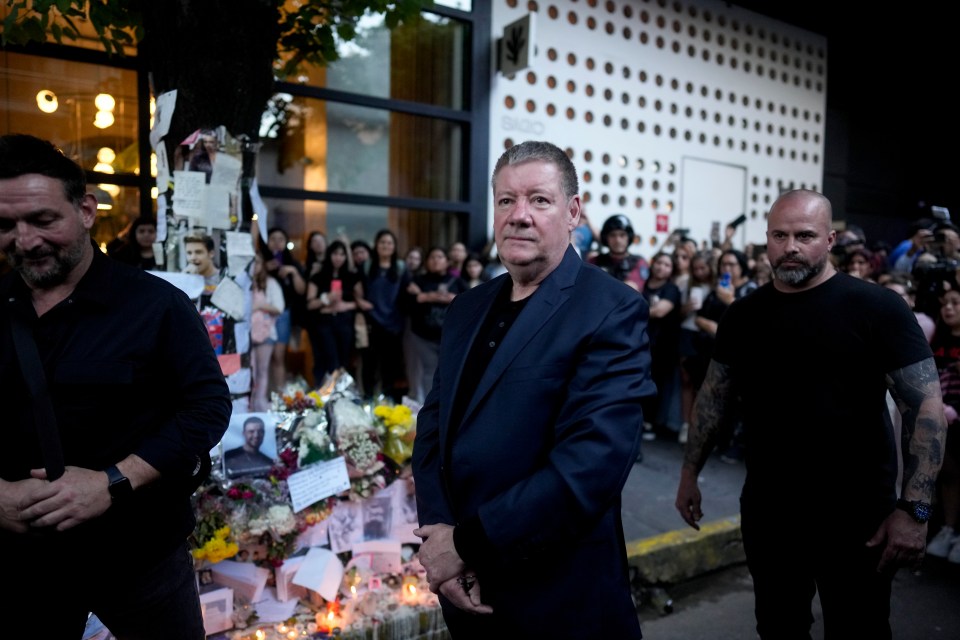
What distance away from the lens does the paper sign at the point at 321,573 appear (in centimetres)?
337

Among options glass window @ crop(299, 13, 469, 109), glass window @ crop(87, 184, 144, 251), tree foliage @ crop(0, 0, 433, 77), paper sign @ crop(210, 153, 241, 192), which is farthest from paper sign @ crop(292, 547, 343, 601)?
glass window @ crop(299, 13, 469, 109)

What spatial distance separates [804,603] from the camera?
2.65 metres

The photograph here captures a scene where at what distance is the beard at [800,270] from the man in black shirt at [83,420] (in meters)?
2.29

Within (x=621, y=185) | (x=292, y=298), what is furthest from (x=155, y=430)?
(x=621, y=185)

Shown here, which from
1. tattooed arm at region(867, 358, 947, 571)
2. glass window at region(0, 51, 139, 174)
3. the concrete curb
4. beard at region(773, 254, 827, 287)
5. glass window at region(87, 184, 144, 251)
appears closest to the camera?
tattooed arm at region(867, 358, 947, 571)

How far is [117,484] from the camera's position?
1974 mm

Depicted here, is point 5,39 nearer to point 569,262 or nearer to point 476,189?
point 569,262

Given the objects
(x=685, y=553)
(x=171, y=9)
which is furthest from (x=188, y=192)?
(x=685, y=553)

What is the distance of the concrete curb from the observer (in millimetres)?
4203

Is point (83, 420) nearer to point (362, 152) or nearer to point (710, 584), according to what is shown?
point (710, 584)

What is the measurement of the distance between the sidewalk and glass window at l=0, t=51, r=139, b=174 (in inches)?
243

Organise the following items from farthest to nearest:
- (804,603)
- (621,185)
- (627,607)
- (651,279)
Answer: (621,185) < (651,279) < (804,603) < (627,607)

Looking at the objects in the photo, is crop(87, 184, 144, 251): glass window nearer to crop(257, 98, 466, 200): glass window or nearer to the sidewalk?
crop(257, 98, 466, 200): glass window

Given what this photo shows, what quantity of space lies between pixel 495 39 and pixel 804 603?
27.0ft
